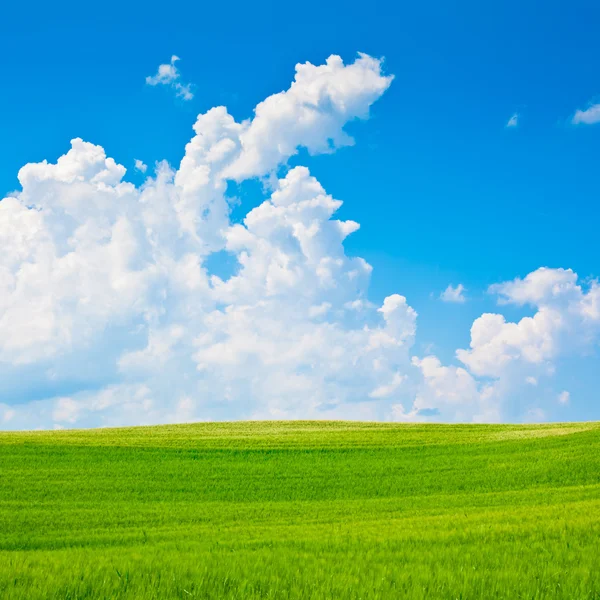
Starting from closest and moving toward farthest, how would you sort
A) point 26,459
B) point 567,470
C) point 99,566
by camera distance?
1. point 99,566
2. point 567,470
3. point 26,459

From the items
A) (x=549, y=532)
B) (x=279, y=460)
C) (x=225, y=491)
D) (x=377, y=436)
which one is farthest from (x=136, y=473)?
(x=549, y=532)

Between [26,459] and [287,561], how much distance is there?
28.0 m

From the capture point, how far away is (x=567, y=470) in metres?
28.0

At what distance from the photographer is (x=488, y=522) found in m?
11.4

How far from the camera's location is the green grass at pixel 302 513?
6695mm

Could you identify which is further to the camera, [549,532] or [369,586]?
[549,532]

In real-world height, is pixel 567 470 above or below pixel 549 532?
below

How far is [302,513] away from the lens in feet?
66.1

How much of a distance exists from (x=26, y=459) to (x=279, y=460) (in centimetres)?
1310

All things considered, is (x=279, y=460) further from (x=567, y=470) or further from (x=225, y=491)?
(x=567, y=470)

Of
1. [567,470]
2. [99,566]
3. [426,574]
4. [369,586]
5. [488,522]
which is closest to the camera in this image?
[369,586]

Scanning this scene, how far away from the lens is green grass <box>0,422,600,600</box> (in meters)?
6.70

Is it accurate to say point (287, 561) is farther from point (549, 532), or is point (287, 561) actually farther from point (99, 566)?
point (549, 532)

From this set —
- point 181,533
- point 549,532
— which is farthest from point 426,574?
point 181,533
